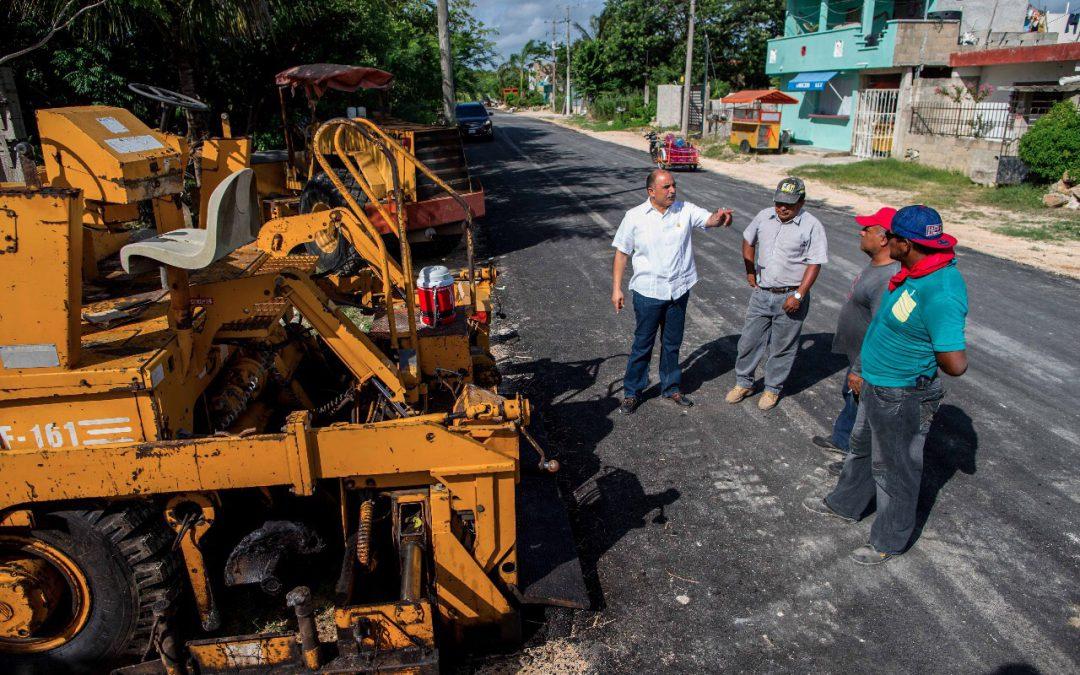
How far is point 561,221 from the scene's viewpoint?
13.3 m

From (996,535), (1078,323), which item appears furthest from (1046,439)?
(1078,323)

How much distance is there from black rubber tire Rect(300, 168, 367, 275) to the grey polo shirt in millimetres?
3614

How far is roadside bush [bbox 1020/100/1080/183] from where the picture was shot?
47.4 feet

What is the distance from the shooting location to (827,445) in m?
5.02

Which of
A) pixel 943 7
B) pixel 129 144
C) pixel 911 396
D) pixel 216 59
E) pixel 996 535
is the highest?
pixel 943 7

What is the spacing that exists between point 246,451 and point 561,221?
10.7 m

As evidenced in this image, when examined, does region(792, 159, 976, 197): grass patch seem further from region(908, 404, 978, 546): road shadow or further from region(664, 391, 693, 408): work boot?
region(664, 391, 693, 408): work boot

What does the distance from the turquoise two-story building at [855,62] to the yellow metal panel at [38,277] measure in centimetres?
2401

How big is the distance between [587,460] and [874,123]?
22897 millimetres

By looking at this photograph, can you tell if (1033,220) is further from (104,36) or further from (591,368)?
(104,36)

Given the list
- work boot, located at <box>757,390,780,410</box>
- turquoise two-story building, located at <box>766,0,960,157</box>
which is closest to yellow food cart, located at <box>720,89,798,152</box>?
turquoise two-story building, located at <box>766,0,960,157</box>

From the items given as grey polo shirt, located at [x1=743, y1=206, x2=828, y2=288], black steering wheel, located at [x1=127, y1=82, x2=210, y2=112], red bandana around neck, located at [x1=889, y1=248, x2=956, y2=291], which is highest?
black steering wheel, located at [x1=127, y1=82, x2=210, y2=112]

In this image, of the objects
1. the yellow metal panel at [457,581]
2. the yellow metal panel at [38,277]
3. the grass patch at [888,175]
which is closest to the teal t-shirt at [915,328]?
the yellow metal panel at [457,581]

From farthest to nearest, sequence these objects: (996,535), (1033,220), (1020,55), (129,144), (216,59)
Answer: (1020,55) → (216,59) → (1033,220) → (996,535) → (129,144)
